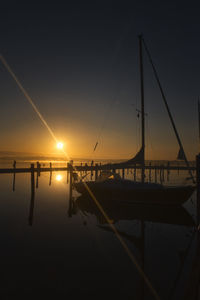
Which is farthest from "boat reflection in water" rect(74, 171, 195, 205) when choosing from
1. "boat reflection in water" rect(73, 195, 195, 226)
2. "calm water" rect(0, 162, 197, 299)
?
"calm water" rect(0, 162, 197, 299)

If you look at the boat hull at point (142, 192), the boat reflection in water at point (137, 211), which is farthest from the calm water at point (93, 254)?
the boat hull at point (142, 192)

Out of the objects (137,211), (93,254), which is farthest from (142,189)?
(93,254)

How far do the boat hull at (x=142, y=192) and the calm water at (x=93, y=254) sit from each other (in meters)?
1.20

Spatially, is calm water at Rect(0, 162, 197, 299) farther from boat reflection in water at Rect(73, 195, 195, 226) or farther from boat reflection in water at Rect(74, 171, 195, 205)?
boat reflection in water at Rect(74, 171, 195, 205)

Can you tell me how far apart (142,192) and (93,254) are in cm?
795

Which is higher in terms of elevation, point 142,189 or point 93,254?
point 142,189

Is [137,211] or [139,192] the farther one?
[139,192]

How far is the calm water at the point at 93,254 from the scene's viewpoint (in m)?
5.09

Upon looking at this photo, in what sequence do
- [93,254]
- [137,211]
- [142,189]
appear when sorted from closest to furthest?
[93,254]
[137,211]
[142,189]

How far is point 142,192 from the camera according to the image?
1419 centimetres

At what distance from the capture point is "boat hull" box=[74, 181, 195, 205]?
44.3ft

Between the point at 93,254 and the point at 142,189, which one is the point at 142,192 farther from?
the point at 93,254

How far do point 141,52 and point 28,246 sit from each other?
616 inches

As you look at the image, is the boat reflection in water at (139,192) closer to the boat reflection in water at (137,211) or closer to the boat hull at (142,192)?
the boat hull at (142,192)
